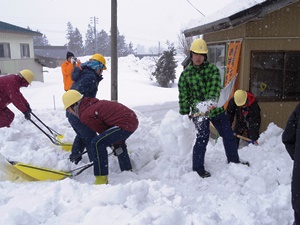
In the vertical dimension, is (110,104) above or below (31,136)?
above

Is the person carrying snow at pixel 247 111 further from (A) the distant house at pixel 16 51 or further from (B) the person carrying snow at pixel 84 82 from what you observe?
(A) the distant house at pixel 16 51

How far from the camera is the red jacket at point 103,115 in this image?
360 centimetres

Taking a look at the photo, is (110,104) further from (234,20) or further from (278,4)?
(278,4)

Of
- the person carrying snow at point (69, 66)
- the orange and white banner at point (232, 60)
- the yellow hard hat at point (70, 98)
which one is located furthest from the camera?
the person carrying snow at point (69, 66)

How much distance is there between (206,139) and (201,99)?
1.75ft

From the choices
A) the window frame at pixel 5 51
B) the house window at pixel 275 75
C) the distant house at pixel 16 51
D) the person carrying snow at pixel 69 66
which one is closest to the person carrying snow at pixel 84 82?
the person carrying snow at pixel 69 66

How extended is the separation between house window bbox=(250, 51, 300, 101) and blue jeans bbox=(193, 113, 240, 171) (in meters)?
2.14

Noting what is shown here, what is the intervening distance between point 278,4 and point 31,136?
499 cm

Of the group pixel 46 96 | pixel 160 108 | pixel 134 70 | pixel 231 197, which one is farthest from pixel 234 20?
pixel 134 70

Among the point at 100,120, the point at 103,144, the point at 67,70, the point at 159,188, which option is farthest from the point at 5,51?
the point at 159,188

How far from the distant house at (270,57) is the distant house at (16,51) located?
16.1 metres

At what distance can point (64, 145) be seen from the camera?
5.10 m

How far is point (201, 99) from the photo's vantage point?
13.2 ft

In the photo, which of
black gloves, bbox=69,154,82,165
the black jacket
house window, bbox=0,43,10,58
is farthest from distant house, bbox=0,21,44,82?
the black jacket
